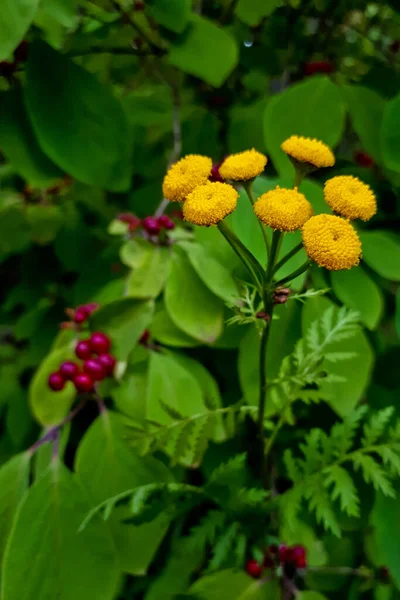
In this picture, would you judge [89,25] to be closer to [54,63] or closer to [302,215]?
[54,63]

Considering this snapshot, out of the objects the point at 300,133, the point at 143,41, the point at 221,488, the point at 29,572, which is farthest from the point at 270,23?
the point at 29,572

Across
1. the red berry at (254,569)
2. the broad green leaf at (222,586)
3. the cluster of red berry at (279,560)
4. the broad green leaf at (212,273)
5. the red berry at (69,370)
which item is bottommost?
the broad green leaf at (222,586)

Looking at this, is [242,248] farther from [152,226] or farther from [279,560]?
[279,560]

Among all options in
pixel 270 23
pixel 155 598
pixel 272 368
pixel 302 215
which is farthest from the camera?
pixel 270 23

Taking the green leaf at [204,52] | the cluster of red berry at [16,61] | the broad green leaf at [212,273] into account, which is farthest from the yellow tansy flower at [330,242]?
the cluster of red berry at [16,61]

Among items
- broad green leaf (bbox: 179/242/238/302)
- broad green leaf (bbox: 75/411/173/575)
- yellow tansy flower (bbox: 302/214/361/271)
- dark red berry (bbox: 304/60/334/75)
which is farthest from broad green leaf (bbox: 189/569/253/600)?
dark red berry (bbox: 304/60/334/75)

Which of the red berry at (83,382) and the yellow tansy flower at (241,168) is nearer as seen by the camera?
the yellow tansy flower at (241,168)

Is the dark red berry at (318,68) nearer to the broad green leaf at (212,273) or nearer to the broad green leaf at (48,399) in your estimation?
the broad green leaf at (212,273)
